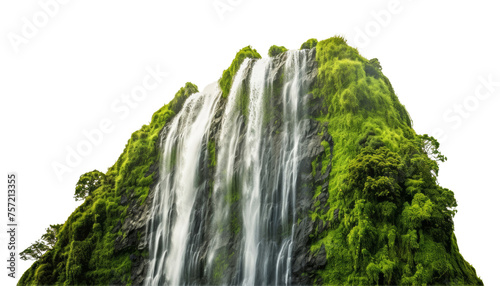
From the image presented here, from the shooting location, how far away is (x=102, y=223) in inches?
846

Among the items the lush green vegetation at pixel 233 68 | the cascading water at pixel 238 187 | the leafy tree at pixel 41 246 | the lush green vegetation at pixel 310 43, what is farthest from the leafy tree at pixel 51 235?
the lush green vegetation at pixel 310 43

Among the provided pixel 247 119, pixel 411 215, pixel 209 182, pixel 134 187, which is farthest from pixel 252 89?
pixel 411 215

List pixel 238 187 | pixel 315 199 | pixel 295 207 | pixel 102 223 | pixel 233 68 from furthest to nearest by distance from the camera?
1. pixel 233 68
2. pixel 102 223
3. pixel 238 187
4. pixel 295 207
5. pixel 315 199

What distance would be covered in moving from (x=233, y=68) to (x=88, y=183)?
1087 centimetres

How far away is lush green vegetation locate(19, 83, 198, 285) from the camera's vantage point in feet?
64.9

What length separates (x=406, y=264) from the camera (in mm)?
11891

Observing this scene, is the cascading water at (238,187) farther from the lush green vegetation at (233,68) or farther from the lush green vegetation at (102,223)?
the lush green vegetation at (102,223)

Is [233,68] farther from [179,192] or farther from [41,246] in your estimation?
[41,246]

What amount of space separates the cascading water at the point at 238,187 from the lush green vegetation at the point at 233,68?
1.94 ft

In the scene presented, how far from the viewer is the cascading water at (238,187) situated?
15.6 metres

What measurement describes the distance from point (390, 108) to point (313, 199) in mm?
5026

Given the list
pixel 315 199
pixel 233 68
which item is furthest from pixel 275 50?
pixel 315 199

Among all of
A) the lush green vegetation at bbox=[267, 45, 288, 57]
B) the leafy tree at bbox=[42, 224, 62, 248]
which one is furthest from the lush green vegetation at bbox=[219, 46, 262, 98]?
the leafy tree at bbox=[42, 224, 62, 248]

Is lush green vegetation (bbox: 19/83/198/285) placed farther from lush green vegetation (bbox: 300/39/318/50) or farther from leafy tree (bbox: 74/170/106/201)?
lush green vegetation (bbox: 300/39/318/50)
